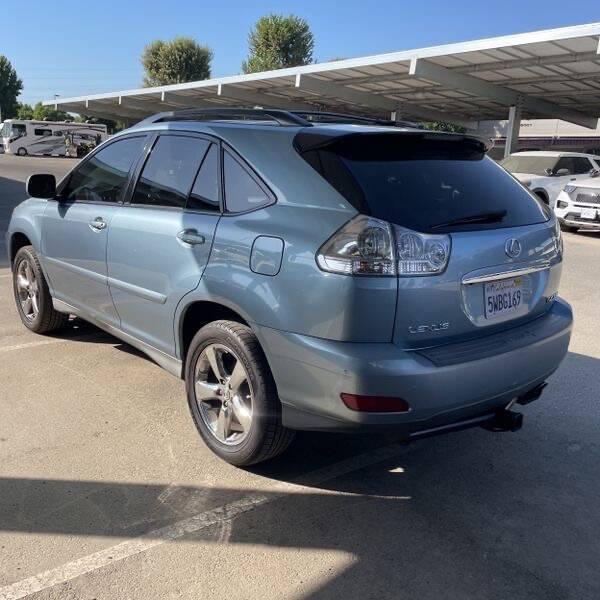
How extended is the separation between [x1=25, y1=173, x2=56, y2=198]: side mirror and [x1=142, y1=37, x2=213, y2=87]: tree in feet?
216

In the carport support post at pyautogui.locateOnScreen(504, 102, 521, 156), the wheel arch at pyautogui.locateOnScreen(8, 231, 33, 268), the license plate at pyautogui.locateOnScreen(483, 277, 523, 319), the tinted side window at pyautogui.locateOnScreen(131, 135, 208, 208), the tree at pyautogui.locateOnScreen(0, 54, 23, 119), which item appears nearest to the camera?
the license plate at pyautogui.locateOnScreen(483, 277, 523, 319)

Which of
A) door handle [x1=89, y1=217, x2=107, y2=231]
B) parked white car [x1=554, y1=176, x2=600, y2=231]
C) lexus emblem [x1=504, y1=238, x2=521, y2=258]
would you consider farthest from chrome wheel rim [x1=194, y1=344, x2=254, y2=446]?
parked white car [x1=554, y1=176, x2=600, y2=231]

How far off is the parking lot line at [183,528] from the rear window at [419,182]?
4.59 feet

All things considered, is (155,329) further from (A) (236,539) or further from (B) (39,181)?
(B) (39,181)

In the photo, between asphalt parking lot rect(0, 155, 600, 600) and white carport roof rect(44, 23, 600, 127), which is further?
white carport roof rect(44, 23, 600, 127)

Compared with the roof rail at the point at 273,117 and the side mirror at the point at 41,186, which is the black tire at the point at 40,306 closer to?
the side mirror at the point at 41,186

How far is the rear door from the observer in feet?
10.4

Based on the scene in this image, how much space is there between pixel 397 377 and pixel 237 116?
6.10 ft

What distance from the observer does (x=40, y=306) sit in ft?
16.1

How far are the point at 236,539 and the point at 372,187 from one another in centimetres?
162

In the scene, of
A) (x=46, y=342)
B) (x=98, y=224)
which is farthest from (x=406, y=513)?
(x=46, y=342)

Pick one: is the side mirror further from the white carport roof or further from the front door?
the white carport roof

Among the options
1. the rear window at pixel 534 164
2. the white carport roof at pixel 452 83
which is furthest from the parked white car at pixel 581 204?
→ the white carport roof at pixel 452 83

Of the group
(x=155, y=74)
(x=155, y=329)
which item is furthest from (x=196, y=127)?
(x=155, y=74)
